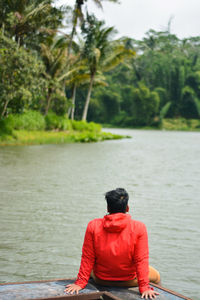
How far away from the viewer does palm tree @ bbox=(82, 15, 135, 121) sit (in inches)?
1278

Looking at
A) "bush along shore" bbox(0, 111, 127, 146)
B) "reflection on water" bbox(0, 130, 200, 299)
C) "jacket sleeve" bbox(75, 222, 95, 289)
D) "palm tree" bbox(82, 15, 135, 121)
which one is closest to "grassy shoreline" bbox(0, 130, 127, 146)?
"bush along shore" bbox(0, 111, 127, 146)

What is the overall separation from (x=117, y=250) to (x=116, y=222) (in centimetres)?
23

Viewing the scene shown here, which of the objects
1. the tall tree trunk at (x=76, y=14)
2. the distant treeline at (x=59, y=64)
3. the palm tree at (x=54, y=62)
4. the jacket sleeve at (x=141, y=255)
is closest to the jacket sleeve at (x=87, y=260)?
the jacket sleeve at (x=141, y=255)

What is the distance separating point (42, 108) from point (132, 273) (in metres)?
29.3

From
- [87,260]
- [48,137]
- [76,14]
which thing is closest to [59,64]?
[76,14]

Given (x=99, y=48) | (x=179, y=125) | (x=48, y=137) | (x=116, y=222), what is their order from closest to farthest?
(x=116, y=222)
(x=48, y=137)
(x=99, y=48)
(x=179, y=125)

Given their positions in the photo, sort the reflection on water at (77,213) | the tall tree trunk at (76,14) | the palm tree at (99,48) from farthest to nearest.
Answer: the palm tree at (99,48), the tall tree trunk at (76,14), the reflection on water at (77,213)

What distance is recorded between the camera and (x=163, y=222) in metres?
7.36

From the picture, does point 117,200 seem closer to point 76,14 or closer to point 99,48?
point 76,14

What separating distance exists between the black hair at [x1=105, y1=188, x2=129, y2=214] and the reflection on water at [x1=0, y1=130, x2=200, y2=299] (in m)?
1.76

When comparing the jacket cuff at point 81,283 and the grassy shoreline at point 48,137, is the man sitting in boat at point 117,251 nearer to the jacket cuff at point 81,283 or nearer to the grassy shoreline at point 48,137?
the jacket cuff at point 81,283

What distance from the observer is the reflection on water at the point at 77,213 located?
5.16 metres

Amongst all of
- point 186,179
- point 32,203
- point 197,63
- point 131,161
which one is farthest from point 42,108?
point 197,63

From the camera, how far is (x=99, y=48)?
113ft
